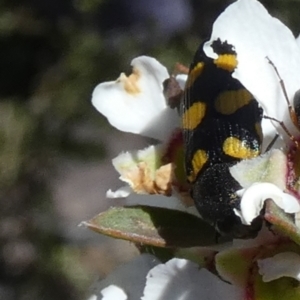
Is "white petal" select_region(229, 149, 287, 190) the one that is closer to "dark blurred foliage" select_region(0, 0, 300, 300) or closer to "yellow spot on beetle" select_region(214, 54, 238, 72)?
"yellow spot on beetle" select_region(214, 54, 238, 72)

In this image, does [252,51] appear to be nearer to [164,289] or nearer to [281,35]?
[281,35]

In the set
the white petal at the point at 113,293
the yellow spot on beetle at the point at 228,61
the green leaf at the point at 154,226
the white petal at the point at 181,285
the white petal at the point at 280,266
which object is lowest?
the white petal at the point at 113,293

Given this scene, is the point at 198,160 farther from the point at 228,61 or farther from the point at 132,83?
the point at 132,83

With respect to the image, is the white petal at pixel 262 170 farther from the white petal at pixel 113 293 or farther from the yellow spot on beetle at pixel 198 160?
the white petal at pixel 113 293

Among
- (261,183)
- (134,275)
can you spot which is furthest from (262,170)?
(134,275)

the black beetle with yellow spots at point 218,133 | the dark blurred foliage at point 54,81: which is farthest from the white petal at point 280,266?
the dark blurred foliage at point 54,81

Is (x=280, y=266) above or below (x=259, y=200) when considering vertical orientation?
below

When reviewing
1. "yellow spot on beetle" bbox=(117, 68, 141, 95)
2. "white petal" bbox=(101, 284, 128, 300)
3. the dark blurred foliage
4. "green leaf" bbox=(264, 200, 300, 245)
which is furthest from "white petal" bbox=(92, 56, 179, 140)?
the dark blurred foliage
